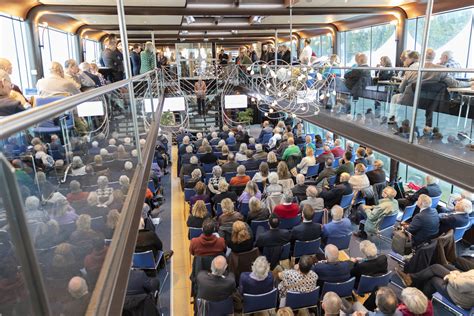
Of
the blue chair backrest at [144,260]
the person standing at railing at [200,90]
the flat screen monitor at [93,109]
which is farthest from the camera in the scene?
the person standing at railing at [200,90]

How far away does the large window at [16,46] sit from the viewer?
9.08 m

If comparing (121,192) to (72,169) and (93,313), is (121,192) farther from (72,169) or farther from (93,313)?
(93,313)

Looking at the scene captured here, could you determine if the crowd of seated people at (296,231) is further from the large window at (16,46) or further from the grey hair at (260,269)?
the large window at (16,46)

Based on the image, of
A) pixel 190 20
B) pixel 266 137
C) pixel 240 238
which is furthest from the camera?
pixel 190 20

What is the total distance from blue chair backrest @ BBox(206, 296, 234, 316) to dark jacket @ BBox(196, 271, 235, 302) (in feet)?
0.27

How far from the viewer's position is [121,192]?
249 centimetres

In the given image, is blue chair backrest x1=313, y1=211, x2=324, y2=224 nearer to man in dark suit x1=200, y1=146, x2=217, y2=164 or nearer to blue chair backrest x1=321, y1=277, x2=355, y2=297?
blue chair backrest x1=321, y1=277, x2=355, y2=297

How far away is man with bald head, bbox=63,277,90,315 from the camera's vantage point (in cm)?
121

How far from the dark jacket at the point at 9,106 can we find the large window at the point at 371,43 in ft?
36.9

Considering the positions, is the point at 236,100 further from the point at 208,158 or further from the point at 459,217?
the point at 459,217

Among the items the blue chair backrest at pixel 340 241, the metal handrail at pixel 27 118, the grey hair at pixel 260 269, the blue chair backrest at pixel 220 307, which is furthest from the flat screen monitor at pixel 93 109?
the blue chair backrest at pixel 340 241

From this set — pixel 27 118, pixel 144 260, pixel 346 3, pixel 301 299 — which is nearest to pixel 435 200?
pixel 301 299

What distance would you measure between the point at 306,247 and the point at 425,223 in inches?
75.8

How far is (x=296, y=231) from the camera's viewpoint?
16.6 ft
